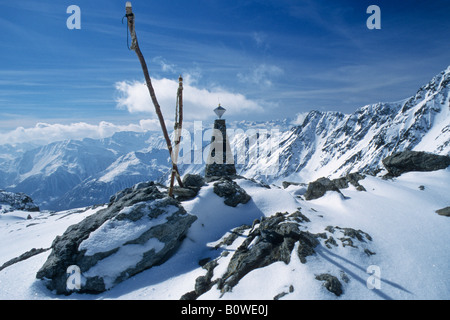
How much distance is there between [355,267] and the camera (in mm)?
9047

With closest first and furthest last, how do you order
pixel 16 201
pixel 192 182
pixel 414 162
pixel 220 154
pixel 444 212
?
pixel 444 212
pixel 192 182
pixel 414 162
pixel 220 154
pixel 16 201

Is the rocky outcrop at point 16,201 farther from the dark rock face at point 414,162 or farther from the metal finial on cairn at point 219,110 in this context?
the dark rock face at point 414,162

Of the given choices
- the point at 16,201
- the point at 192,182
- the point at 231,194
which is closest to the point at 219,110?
the point at 192,182

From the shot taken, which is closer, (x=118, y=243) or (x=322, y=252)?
(x=322, y=252)

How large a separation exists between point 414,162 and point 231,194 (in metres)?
17.4

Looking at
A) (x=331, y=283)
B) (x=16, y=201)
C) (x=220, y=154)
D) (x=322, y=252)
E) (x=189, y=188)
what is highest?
(x=220, y=154)

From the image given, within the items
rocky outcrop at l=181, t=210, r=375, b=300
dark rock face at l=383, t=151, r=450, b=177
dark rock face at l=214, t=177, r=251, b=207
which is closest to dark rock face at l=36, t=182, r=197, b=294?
rocky outcrop at l=181, t=210, r=375, b=300

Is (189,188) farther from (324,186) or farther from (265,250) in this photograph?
(324,186)

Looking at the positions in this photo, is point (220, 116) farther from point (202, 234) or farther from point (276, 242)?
point (276, 242)

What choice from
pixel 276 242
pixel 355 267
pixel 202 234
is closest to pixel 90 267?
pixel 202 234

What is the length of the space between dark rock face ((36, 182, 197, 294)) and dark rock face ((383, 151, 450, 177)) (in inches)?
784

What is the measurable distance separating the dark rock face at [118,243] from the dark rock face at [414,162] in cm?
1991

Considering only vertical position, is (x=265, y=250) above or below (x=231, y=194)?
below

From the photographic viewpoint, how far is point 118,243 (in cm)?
1204
